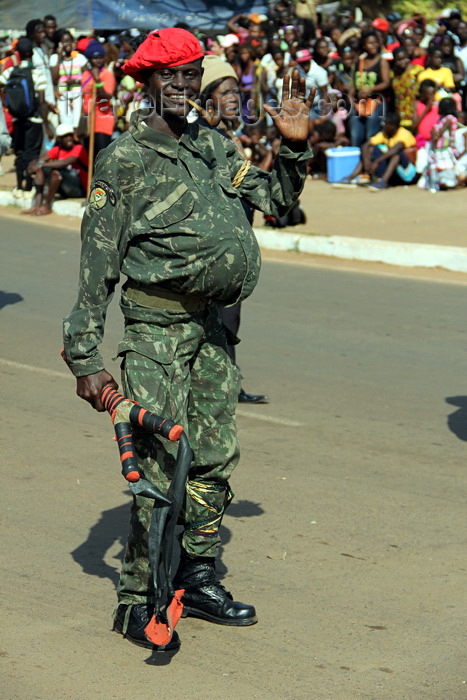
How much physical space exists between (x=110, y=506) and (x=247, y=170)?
1934 mm

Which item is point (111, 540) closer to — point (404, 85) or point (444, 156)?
point (444, 156)

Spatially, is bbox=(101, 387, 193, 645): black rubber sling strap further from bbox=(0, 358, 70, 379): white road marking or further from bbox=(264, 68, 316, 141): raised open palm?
bbox=(0, 358, 70, 379): white road marking

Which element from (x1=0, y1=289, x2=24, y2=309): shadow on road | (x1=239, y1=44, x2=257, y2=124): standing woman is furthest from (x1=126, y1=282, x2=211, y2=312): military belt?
(x1=239, y1=44, x2=257, y2=124): standing woman

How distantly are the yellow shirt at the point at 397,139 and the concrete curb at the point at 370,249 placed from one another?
3.38 m

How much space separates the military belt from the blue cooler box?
13.2 metres

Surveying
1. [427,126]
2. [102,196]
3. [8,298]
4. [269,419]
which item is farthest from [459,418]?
[427,126]

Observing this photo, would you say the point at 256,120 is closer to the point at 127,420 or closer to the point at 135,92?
the point at 135,92

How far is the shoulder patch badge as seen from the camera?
3.68 metres

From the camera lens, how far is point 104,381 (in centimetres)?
371

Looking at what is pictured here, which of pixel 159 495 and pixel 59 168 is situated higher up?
pixel 159 495

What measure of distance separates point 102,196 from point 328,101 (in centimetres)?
1450

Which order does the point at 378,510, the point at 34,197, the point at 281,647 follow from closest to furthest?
the point at 281,647 → the point at 378,510 → the point at 34,197

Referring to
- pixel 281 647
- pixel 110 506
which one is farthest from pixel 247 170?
pixel 110 506

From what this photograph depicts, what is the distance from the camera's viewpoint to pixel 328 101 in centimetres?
1772
